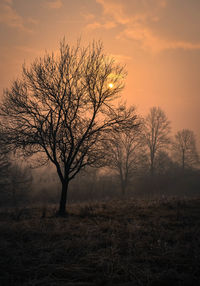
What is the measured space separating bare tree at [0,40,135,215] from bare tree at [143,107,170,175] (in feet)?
70.1

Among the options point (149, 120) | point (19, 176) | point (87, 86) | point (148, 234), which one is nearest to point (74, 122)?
point (87, 86)

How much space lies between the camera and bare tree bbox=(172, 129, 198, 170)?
4147 cm

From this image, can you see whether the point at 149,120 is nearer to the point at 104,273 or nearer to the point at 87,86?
the point at 87,86

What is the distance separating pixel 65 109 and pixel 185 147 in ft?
129

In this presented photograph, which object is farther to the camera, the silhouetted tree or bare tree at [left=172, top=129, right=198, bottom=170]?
bare tree at [left=172, top=129, right=198, bottom=170]

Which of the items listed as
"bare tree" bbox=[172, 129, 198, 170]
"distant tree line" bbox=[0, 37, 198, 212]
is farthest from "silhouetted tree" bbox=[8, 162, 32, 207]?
"bare tree" bbox=[172, 129, 198, 170]

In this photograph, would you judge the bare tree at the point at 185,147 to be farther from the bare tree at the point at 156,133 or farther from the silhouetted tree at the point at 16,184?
the silhouetted tree at the point at 16,184

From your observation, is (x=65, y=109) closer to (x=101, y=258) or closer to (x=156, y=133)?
(x=101, y=258)

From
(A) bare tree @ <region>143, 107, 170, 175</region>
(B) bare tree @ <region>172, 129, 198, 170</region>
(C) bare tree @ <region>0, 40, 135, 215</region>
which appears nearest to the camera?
(C) bare tree @ <region>0, 40, 135, 215</region>

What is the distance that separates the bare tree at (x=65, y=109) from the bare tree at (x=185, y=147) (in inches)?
1418

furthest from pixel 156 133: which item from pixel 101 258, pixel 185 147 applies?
pixel 101 258

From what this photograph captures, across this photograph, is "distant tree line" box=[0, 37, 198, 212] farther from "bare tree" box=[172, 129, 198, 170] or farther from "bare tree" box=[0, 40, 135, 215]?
"bare tree" box=[172, 129, 198, 170]

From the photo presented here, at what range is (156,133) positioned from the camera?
100ft

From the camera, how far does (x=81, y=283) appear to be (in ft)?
9.53
